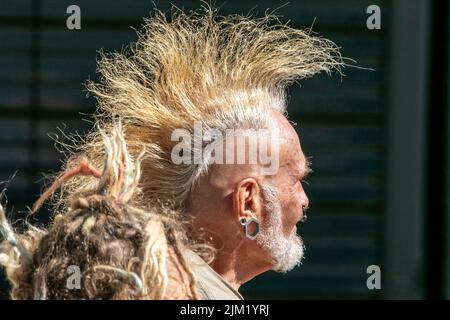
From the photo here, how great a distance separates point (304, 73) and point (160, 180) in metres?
0.57

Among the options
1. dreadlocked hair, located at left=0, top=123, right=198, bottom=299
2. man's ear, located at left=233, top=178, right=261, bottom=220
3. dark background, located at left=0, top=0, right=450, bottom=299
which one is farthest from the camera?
dark background, located at left=0, top=0, right=450, bottom=299

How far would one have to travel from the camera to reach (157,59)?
3.40 metres

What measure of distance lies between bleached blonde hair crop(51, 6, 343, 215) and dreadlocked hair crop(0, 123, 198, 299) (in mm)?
288

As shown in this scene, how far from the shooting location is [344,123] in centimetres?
543

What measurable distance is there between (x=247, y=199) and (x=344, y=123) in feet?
7.87

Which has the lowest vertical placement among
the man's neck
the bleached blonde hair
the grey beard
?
the man's neck

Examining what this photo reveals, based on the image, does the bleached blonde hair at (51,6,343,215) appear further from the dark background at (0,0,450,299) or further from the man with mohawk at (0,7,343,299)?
the dark background at (0,0,450,299)

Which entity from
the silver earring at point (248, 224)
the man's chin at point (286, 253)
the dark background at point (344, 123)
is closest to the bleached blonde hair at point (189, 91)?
the silver earring at point (248, 224)

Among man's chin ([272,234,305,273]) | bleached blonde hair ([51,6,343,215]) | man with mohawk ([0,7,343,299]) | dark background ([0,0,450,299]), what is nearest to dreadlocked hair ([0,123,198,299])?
man with mohawk ([0,7,343,299])

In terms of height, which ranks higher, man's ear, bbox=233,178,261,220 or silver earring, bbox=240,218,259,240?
man's ear, bbox=233,178,261,220

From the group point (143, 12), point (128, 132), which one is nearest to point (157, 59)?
point (128, 132)

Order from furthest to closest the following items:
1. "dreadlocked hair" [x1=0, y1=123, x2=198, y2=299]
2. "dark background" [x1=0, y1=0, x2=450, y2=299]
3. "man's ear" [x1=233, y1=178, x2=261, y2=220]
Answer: "dark background" [x1=0, y1=0, x2=450, y2=299], "man's ear" [x1=233, y1=178, x2=261, y2=220], "dreadlocked hair" [x1=0, y1=123, x2=198, y2=299]

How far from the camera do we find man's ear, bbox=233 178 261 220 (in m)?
3.07
